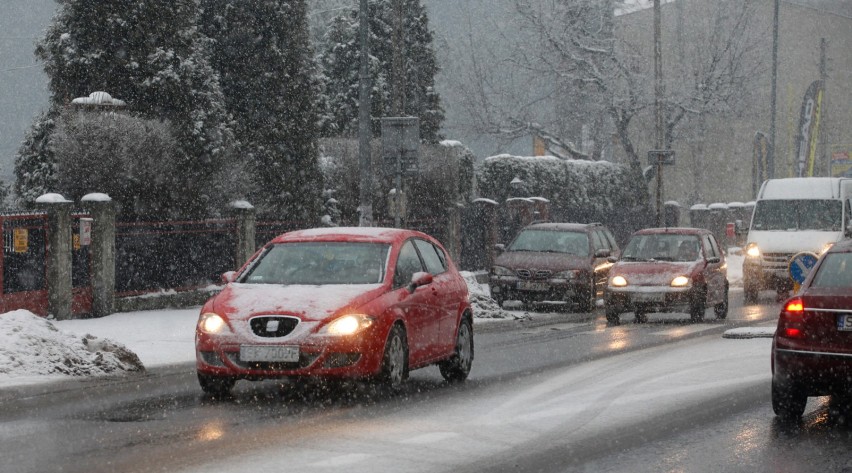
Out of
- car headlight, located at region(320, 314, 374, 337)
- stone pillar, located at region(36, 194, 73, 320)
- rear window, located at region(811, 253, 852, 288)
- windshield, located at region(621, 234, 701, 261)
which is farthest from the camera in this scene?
windshield, located at region(621, 234, 701, 261)

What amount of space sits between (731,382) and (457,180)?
21.1 metres

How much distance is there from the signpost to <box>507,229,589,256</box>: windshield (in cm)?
296

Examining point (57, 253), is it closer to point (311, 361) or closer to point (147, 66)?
point (147, 66)

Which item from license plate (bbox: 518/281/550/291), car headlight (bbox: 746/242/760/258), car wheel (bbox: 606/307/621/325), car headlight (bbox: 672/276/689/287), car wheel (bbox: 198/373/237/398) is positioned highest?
car headlight (bbox: 746/242/760/258)

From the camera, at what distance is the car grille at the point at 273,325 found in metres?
11.1

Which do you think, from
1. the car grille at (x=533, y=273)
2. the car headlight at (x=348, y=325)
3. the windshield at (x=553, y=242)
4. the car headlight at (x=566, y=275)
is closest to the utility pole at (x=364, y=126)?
the car grille at (x=533, y=273)

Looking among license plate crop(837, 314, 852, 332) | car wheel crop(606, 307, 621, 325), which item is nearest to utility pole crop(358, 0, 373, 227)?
car wheel crop(606, 307, 621, 325)

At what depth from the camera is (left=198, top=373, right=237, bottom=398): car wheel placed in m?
11.4

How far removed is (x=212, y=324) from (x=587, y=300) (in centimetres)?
1366

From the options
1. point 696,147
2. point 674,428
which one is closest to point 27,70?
point 696,147

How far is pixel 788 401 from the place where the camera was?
10008 millimetres

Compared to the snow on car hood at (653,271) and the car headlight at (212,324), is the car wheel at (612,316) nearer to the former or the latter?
the snow on car hood at (653,271)

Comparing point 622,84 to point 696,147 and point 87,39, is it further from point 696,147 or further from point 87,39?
point 87,39

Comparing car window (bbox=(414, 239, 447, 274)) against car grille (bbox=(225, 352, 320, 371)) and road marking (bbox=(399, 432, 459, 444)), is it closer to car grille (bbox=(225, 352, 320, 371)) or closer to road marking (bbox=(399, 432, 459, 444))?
car grille (bbox=(225, 352, 320, 371))
